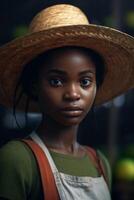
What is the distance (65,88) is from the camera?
5.17ft

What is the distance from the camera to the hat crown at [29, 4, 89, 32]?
5.26ft

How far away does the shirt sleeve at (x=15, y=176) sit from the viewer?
154 cm

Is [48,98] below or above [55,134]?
above

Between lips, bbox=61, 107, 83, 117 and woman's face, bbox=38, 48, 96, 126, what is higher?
woman's face, bbox=38, 48, 96, 126

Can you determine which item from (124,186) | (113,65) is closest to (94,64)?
(113,65)

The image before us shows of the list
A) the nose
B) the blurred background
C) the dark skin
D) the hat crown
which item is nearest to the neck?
the dark skin

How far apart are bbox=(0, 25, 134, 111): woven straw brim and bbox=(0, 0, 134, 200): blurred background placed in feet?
1.37

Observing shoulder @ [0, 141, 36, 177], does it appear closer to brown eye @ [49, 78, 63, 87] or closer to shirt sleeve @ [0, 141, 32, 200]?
shirt sleeve @ [0, 141, 32, 200]

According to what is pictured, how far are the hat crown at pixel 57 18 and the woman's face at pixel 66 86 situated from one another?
0.26ft

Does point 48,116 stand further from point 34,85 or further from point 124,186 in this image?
point 124,186

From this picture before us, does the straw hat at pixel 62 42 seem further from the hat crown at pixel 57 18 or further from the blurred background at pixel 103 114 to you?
the blurred background at pixel 103 114

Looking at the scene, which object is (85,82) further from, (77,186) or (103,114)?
(103,114)

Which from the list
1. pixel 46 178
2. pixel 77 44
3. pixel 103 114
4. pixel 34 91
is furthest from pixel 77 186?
pixel 103 114

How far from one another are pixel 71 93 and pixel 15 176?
0.28 m
